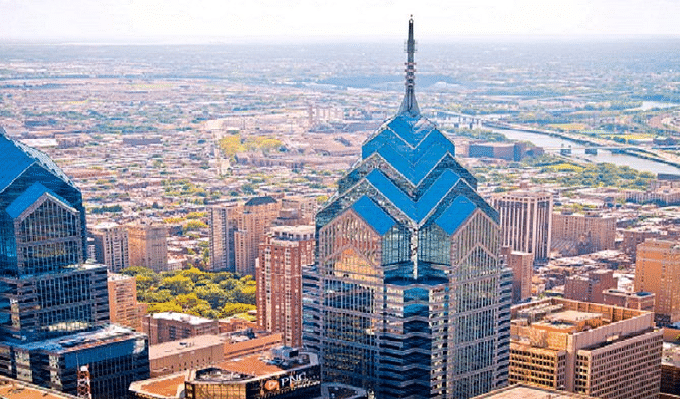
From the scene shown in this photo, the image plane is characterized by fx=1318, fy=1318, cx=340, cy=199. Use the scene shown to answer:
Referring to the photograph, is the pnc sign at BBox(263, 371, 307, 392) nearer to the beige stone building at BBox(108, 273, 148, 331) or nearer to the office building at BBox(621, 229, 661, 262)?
the beige stone building at BBox(108, 273, 148, 331)

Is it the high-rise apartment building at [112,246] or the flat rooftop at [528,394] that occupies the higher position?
the flat rooftop at [528,394]

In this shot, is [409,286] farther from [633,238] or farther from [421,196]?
[633,238]

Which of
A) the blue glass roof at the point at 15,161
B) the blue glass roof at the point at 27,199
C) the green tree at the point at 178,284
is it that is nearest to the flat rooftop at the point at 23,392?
the blue glass roof at the point at 27,199

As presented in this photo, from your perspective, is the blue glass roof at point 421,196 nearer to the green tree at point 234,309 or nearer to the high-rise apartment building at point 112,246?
the green tree at point 234,309

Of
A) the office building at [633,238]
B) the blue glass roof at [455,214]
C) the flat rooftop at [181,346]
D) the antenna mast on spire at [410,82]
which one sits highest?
the antenna mast on spire at [410,82]

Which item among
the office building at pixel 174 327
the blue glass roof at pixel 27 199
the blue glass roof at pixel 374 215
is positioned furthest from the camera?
the office building at pixel 174 327

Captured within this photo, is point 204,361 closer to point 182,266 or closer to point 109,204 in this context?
point 182,266
